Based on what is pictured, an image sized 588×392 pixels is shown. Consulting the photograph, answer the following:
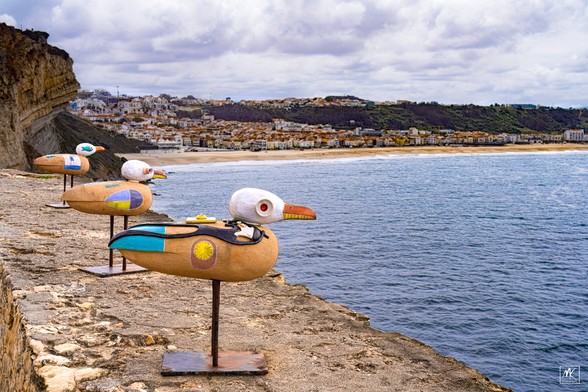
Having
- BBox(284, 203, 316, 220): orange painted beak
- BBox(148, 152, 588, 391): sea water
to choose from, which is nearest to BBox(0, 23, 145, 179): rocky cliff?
BBox(148, 152, 588, 391): sea water

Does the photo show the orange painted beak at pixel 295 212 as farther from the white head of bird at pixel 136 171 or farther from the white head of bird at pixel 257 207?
the white head of bird at pixel 136 171

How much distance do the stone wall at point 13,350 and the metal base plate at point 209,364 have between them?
1.26m

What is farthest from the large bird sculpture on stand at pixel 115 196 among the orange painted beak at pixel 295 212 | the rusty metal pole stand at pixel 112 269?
the orange painted beak at pixel 295 212

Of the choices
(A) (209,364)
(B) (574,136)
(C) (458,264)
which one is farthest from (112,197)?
(B) (574,136)

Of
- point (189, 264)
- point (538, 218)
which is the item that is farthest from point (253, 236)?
point (538, 218)

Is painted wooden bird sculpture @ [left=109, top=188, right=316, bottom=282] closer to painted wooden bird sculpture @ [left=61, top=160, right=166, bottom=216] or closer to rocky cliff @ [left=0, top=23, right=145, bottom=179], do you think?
painted wooden bird sculpture @ [left=61, top=160, right=166, bottom=216]

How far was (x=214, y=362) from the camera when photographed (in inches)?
266

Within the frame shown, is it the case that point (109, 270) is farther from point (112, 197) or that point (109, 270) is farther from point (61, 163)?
point (61, 163)

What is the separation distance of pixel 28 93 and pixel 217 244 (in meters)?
32.8

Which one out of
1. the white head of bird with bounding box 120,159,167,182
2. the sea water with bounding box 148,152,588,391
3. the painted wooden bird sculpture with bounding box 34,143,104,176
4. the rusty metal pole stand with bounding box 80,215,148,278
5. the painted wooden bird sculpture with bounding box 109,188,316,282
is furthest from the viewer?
the painted wooden bird sculpture with bounding box 34,143,104,176

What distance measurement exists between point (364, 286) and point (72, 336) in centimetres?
1134

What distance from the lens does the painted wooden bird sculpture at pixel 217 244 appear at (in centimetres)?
636

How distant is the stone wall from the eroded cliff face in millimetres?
23502

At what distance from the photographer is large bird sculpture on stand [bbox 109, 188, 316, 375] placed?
6.36 m
